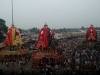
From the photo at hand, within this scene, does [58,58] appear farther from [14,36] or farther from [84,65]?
[14,36]

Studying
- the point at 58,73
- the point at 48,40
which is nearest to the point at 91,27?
the point at 48,40

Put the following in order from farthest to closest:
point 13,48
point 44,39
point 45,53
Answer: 1. point 13,48
2. point 44,39
3. point 45,53

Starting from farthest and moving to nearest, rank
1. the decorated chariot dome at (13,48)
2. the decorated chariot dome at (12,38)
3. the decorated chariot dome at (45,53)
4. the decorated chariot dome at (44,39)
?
the decorated chariot dome at (12,38) → the decorated chariot dome at (13,48) → the decorated chariot dome at (44,39) → the decorated chariot dome at (45,53)

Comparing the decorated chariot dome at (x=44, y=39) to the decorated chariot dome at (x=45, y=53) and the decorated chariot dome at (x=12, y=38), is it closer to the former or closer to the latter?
the decorated chariot dome at (x=45, y=53)

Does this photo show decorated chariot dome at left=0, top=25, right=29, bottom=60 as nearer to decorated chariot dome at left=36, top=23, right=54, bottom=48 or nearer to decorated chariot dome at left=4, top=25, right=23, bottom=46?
decorated chariot dome at left=4, top=25, right=23, bottom=46

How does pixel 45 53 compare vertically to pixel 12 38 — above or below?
below

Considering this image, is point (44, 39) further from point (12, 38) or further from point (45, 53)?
point (12, 38)

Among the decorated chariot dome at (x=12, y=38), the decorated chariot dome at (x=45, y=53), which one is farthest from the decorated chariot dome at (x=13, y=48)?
the decorated chariot dome at (x=45, y=53)

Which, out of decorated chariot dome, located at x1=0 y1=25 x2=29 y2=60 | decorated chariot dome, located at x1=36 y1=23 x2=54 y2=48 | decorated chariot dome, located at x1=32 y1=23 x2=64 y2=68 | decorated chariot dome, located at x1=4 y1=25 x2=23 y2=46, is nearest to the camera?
decorated chariot dome, located at x1=32 y1=23 x2=64 y2=68

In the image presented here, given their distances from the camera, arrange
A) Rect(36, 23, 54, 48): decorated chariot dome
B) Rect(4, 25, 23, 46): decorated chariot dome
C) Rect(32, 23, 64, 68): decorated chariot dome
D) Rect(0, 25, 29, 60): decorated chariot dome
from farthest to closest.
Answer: Rect(4, 25, 23, 46): decorated chariot dome
Rect(0, 25, 29, 60): decorated chariot dome
Rect(36, 23, 54, 48): decorated chariot dome
Rect(32, 23, 64, 68): decorated chariot dome

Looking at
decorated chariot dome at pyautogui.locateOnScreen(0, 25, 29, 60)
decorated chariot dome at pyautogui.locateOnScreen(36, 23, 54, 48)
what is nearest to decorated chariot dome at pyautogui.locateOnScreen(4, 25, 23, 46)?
decorated chariot dome at pyautogui.locateOnScreen(0, 25, 29, 60)

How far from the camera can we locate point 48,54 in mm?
20312

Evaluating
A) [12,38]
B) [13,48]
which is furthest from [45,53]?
[12,38]

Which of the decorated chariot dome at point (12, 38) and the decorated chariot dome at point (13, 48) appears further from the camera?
the decorated chariot dome at point (12, 38)
